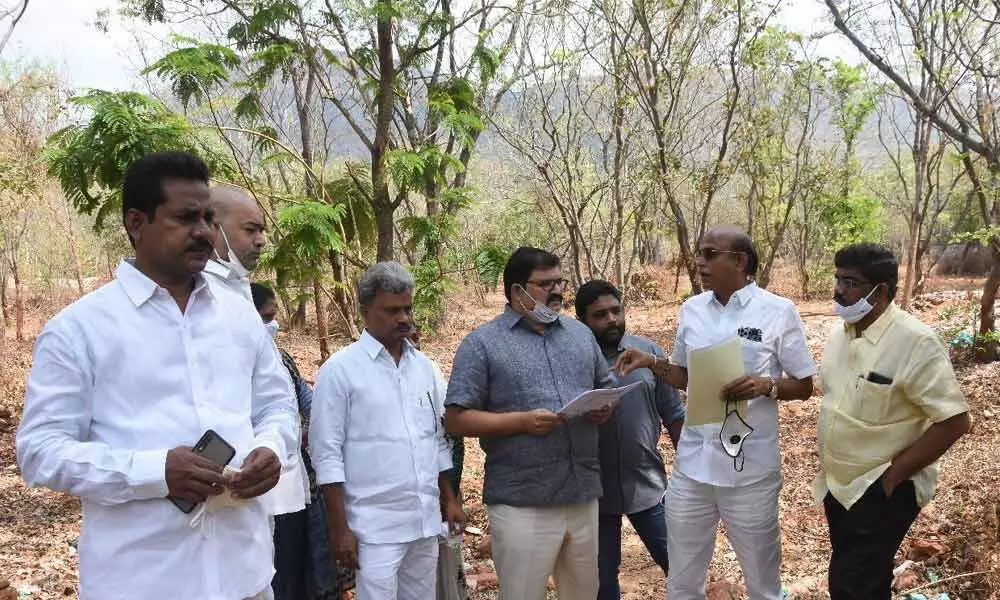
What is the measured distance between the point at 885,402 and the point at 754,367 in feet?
1.78

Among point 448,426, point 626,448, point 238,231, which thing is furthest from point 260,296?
point 626,448

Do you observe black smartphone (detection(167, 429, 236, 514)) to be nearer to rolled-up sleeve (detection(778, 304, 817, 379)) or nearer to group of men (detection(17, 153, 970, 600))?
group of men (detection(17, 153, 970, 600))

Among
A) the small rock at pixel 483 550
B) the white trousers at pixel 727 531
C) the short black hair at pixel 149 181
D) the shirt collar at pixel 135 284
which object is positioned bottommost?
the small rock at pixel 483 550


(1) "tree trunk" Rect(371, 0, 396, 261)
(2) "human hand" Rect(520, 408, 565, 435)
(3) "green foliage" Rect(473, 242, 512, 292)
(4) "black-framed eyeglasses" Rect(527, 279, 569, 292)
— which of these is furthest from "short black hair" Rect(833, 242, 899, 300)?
(1) "tree trunk" Rect(371, 0, 396, 261)

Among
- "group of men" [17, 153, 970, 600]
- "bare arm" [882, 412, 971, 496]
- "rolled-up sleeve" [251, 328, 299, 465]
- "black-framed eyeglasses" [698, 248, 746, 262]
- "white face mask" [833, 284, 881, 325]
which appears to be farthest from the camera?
"black-framed eyeglasses" [698, 248, 746, 262]

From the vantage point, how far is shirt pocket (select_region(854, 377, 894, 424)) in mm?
2652

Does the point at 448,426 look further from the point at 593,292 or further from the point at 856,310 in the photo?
the point at 856,310

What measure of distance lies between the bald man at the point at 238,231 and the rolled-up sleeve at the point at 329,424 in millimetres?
474

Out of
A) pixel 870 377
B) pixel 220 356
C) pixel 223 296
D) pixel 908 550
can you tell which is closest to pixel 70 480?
pixel 220 356

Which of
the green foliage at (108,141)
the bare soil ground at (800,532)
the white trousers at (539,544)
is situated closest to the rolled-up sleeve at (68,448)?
the white trousers at (539,544)

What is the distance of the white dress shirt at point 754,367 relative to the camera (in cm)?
301

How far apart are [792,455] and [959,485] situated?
171cm

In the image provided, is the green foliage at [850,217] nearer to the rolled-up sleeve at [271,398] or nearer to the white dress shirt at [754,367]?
the white dress shirt at [754,367]

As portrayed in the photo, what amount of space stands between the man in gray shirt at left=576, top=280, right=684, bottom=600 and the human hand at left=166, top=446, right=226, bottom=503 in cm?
202
